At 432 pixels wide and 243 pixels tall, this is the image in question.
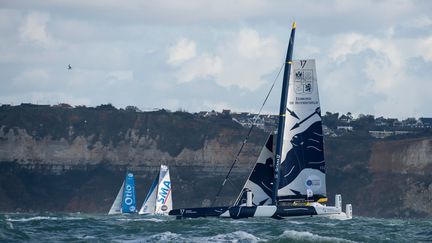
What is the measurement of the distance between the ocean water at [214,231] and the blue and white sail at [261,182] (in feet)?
3.21

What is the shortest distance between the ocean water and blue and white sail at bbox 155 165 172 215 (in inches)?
1170

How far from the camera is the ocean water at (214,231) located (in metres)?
41.9

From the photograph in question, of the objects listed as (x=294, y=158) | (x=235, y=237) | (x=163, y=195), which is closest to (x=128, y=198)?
(x=163, y=195)

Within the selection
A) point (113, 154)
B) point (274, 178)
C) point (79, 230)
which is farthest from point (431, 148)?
point (79, 230)

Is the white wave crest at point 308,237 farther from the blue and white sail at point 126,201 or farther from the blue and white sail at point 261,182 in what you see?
the blue and white sail at point 126,201

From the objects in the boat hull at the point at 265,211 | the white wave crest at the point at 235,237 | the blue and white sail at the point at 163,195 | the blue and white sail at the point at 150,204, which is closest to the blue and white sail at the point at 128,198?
the blue and white sail at the point at 150,204

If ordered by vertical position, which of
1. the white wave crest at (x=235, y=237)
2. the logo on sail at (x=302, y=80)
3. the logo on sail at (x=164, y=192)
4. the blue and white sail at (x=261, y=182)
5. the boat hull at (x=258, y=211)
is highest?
the logo on sail at (x=302, y=80)

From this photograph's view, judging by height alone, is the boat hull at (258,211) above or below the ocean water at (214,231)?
above

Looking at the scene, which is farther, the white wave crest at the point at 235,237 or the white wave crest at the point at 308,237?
the white wave crest at the point at 235,237

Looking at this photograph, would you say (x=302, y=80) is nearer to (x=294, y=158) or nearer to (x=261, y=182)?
(x=294, y=158)

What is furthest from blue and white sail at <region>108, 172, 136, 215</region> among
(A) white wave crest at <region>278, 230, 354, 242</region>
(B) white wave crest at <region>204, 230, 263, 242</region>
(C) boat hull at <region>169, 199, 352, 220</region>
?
(A) white wave crest at <region>278, 230, 354, 242</region>

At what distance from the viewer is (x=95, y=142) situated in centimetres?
12900

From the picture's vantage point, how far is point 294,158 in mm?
55531

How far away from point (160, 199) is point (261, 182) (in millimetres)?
31075
